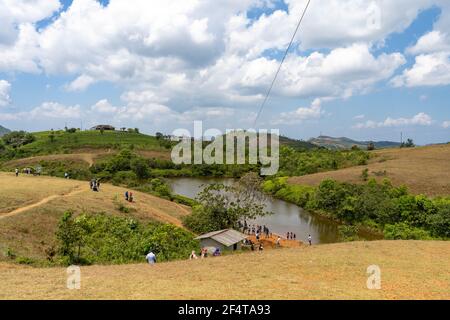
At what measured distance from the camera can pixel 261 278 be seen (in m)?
17.4

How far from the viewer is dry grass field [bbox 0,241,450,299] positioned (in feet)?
47.8

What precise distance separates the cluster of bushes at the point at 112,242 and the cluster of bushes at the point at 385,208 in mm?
23916

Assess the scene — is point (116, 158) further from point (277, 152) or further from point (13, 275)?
point (13, 275)

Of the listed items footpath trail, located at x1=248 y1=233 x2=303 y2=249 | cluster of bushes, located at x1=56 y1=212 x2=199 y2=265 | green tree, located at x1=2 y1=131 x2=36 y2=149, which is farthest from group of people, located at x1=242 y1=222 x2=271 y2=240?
green tree, located at x1=2 y1=131 x2=36 y2=149

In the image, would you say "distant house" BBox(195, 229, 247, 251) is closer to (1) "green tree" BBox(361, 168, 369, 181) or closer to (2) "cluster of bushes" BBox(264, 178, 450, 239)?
(2) "cluster of bushes" BBox(264, 178, 450, 239)

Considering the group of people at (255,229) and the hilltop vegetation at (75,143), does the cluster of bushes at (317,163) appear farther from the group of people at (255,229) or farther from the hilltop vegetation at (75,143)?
the group of people at (255,229)

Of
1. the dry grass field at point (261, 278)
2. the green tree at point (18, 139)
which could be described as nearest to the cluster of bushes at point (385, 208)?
the dry grass field at point (261, 278)

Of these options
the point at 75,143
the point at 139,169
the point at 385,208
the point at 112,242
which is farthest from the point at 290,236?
the point at 75,143

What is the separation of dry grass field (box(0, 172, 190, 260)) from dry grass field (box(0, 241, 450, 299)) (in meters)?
9.20

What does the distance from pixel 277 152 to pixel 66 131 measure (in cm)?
10369

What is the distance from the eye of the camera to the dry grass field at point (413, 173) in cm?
8086

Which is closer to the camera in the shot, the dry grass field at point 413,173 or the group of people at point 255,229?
A: the group of people at point 255,229

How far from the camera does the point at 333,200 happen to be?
6881 centimetres

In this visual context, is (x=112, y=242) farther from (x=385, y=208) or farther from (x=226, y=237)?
(x=385, y=208)
